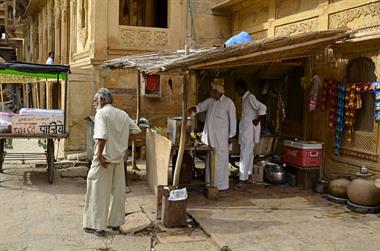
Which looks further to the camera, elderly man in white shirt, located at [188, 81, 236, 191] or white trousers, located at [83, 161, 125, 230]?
elderly man in white shirt, located at [188, 81, 236, 191]

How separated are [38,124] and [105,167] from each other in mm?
2999

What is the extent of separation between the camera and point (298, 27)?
365 inches

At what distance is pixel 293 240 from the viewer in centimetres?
529

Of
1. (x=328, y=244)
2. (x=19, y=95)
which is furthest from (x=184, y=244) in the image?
(x=19, y=95)

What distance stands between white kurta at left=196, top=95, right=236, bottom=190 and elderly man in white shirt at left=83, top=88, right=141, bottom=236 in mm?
2376

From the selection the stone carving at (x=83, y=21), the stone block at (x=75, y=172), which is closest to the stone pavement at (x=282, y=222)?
the stone block at (x=75, y=172)

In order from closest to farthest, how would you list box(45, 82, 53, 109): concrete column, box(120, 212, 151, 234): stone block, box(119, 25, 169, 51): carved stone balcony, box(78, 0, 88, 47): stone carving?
box(120, 212, 151, 234): stone block → box(119, 25, 169, 51): carved stone balcony → box(78, 0, 88, 47): stone carving → box(45, 82, 53, 109): concrete column

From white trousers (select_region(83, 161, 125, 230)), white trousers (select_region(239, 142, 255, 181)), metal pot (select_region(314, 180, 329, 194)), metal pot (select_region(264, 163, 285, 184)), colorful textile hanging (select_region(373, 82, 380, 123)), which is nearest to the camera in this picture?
white trousers (select_region(83, 161, 125, 230))

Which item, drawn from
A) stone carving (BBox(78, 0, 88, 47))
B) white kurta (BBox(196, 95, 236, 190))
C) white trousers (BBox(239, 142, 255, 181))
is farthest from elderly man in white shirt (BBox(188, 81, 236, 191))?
stone carving (BBox(78, 0, 88, 47))

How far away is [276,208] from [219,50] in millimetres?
2646

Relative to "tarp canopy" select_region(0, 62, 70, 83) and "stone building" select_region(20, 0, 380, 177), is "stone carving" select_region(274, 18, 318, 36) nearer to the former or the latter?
"stone building" select_region(20, 0, 380, 177)

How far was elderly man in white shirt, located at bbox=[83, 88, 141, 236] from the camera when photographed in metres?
5.37

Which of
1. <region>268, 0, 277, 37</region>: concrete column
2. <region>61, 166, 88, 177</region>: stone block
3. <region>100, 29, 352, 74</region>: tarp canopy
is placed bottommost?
Answer: <region>61, 166, 88, 177</region>: stone block

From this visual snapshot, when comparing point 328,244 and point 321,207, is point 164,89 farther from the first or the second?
point 328,244
